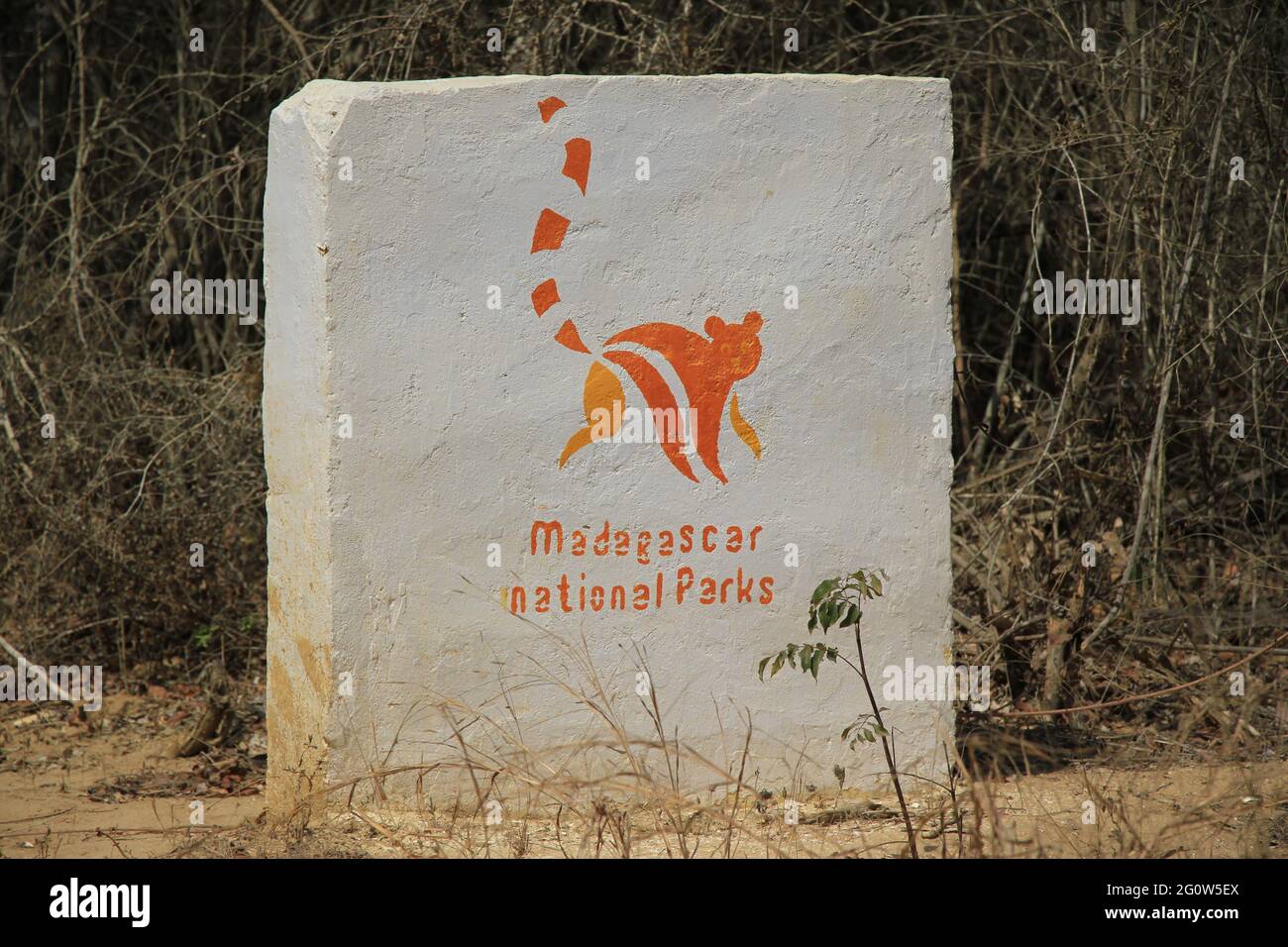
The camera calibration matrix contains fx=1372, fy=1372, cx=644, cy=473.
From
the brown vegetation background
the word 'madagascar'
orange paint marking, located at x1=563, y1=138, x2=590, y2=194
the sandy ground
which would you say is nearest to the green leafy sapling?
the sandy ground

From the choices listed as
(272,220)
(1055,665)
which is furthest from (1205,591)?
(272,220)

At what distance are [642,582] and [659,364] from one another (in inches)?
26.7

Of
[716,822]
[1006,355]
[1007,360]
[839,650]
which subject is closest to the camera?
[716,822]

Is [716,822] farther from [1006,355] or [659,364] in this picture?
[1006,355]

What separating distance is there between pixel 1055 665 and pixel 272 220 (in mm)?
3278

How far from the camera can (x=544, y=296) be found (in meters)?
4.21

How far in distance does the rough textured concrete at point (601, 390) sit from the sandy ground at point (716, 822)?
0.20 m

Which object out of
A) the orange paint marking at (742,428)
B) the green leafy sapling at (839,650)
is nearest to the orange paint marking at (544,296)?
the orange paint marking at (742,428)

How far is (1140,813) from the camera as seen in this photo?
13.3ft

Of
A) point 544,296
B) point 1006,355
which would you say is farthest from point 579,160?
point 1006,355

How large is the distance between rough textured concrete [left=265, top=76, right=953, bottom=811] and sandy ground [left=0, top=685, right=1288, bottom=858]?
0.20m

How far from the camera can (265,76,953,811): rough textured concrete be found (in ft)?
13.7

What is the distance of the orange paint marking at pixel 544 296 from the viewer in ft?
13.8

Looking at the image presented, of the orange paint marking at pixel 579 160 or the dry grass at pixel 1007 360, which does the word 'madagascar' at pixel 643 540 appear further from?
the dry grass at pixel 1007 360
